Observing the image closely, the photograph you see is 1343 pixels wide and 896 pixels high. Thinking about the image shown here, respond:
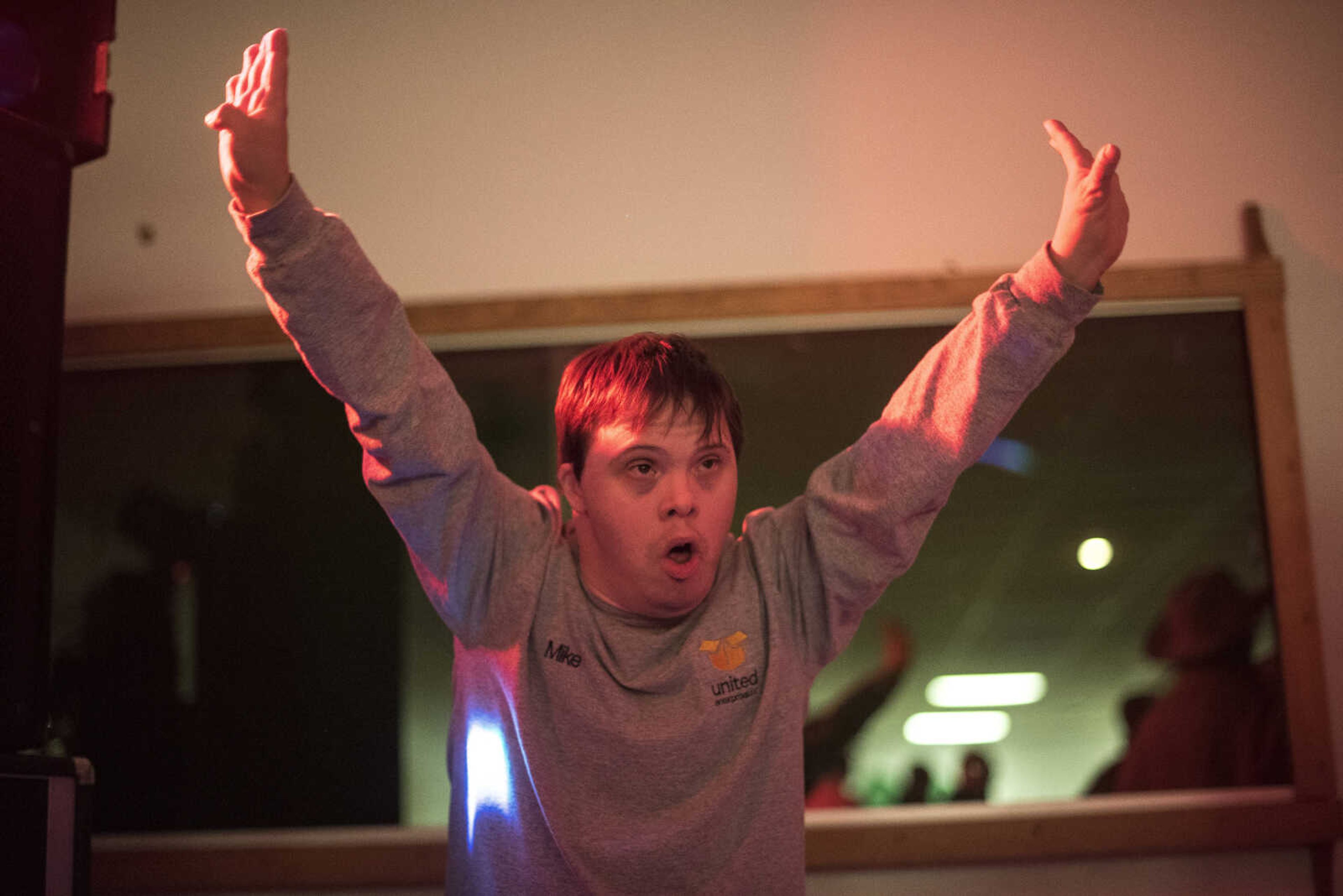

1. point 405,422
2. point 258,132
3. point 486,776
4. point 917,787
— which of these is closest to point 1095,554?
point 917,787

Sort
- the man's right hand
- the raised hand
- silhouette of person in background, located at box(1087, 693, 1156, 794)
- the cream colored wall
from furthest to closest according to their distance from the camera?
the cream colored wall
silhouette of person in background, located at box(1087, 693, 1156, 794)
the raised hand
the man's right hand

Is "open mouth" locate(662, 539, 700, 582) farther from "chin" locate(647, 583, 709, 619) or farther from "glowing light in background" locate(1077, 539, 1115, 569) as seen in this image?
"glowing light in background" locate(1077, 539, 1115, 569)

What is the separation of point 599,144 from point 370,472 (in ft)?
3.20

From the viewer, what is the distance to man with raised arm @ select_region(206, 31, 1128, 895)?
93 centimetres

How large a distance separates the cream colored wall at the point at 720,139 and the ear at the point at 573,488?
693 mm

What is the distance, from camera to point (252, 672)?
162cm

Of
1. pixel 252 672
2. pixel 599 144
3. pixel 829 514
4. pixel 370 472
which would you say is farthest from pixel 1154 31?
pixel 252 672

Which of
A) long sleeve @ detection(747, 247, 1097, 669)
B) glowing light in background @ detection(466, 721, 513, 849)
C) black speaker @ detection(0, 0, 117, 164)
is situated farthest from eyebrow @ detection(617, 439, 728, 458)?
black speaker @ detection(0, 0, 117, 164)

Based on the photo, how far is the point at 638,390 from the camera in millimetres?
1008

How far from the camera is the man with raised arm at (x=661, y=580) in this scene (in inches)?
36.5

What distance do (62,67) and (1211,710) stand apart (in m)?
1.70

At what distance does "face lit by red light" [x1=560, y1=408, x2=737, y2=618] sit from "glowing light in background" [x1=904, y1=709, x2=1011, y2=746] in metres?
0.67

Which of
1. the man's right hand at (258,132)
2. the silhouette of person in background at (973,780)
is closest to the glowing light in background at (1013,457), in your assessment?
the silhouette of person in background at (973,780)

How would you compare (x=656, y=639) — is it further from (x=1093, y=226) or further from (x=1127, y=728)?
(x=1127, y=728)
